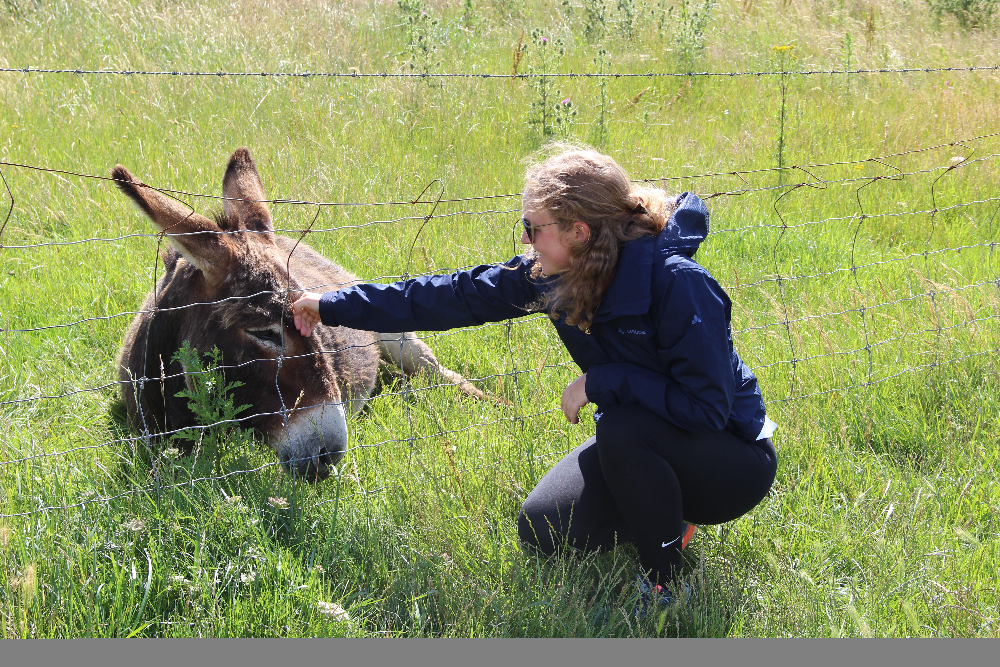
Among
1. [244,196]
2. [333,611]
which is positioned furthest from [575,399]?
[244,196]

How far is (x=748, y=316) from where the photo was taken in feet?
15.8

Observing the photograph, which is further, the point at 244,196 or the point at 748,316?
the point at 748,316

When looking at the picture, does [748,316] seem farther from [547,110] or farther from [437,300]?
[547,110]

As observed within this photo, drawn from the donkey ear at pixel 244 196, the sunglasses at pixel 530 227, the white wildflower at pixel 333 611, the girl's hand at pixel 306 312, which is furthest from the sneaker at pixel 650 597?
the donkey ear at pixel 244 196

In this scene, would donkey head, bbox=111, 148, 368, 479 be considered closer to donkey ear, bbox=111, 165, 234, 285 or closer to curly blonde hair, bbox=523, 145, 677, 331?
donkey ear, bbox=111, 165, 234, 285

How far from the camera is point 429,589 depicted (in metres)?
2.80

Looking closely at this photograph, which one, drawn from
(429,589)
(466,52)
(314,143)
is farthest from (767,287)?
(466,52)

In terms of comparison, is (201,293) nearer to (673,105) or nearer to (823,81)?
(673,105)

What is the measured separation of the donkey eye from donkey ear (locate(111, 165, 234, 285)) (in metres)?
0.29

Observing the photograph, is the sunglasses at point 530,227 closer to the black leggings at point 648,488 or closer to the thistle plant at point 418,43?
the black leggings at point 648,488

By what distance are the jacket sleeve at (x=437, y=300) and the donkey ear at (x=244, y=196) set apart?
0.77 metres

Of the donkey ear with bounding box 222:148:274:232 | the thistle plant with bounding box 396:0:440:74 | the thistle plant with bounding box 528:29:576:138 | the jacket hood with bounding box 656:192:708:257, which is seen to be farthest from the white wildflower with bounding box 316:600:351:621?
the thistle plant with bounding box 396:0:440:74

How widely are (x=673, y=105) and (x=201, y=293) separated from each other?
654 cm

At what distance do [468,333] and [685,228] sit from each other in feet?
7.76
